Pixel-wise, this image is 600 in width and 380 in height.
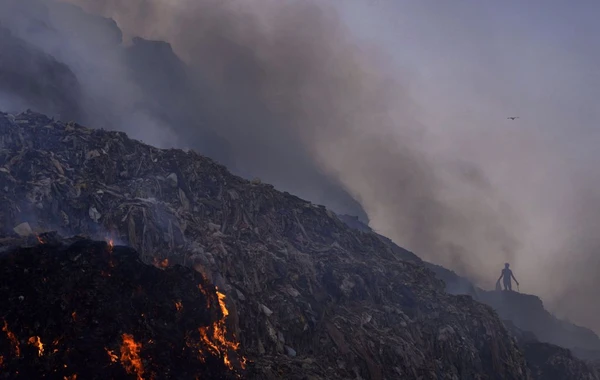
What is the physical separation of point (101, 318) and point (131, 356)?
1426 mm

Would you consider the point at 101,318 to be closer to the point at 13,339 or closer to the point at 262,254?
the point at 13,339

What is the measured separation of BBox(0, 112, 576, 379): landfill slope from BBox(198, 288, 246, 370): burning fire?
923mm

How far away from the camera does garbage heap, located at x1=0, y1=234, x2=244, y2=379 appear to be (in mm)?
12641

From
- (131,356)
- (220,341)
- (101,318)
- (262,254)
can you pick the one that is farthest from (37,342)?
(262,254)

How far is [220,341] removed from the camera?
54.2 feet

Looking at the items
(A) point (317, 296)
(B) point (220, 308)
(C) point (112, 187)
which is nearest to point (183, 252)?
(B) point (220, 308)

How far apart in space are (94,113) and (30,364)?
114ft

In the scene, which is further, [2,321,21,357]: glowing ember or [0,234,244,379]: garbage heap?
[0,234,244,379]: garbage heap

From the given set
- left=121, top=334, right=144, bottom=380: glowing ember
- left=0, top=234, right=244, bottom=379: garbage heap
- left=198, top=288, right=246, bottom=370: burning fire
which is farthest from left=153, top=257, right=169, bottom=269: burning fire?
left=121, top=334, right=144, bottom=380: glowing ember

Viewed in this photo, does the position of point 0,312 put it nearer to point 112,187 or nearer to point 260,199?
point 112,187

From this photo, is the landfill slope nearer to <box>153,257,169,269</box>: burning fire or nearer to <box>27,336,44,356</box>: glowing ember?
<box>153,257,169,269</box>: burning fire

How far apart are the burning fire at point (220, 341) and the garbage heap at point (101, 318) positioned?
0.14ft

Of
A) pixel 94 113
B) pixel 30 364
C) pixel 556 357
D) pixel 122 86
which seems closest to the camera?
pixel 30 364

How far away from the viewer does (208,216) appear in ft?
83.6
